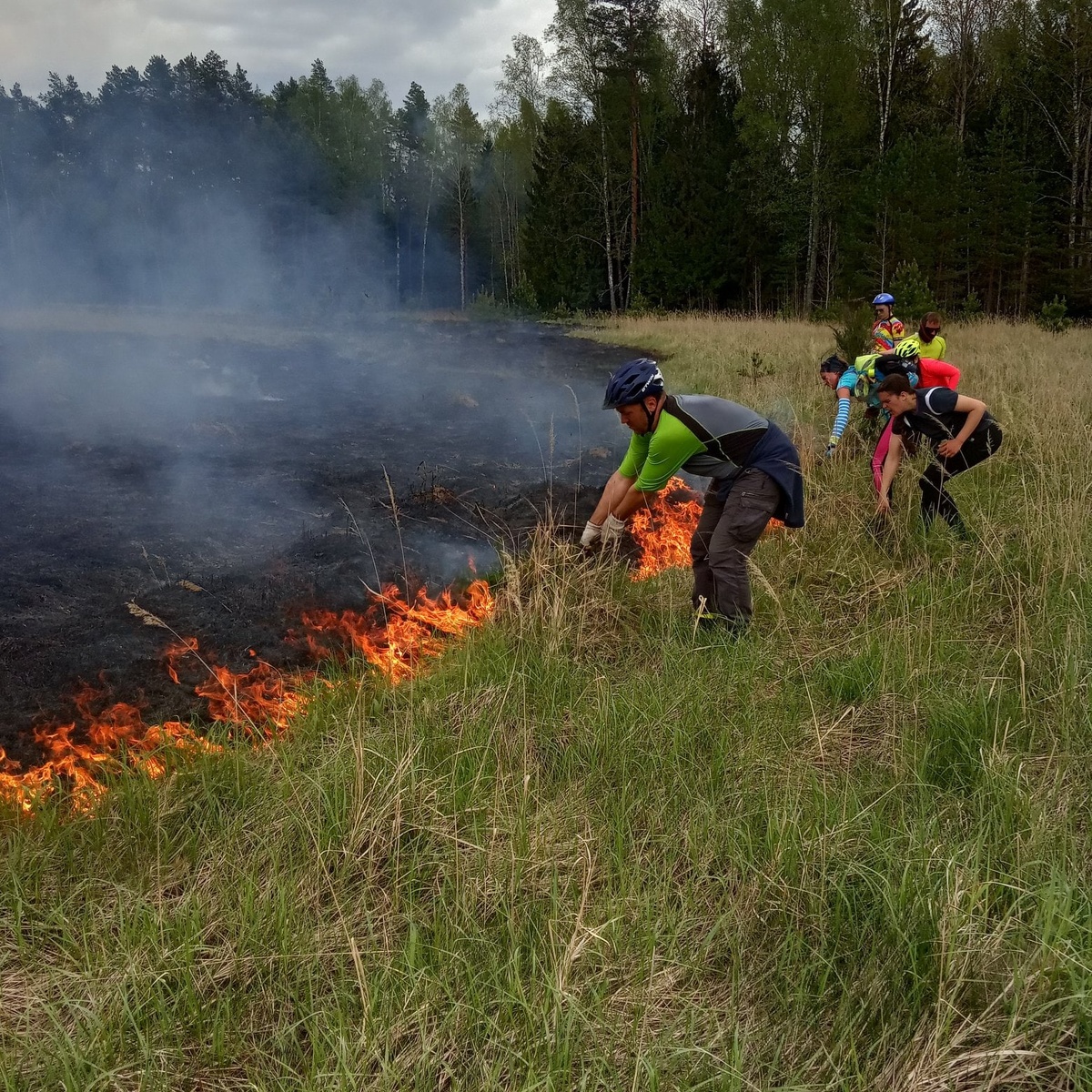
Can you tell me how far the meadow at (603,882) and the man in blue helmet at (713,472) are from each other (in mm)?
453

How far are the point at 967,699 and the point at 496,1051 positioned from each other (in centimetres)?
212

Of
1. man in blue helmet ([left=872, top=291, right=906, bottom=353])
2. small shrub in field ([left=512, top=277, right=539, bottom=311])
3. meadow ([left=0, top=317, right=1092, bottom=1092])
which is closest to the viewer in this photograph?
meadow ([left=0, top=317, right=1092, bottom=1092])

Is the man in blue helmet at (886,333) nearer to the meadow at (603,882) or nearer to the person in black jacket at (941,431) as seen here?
the person in black jacket at (941,431)

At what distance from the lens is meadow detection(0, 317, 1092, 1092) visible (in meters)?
1.75

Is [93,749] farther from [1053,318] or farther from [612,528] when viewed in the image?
[1053,318]

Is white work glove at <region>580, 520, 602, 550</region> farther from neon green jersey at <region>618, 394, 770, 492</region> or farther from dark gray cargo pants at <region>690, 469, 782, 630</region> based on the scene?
dark gray cargo pants at <region>690, 469, 782, 630</region>

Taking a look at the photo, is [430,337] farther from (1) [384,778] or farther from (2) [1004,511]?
(1) [384,778]

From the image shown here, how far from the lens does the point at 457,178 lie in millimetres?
36125

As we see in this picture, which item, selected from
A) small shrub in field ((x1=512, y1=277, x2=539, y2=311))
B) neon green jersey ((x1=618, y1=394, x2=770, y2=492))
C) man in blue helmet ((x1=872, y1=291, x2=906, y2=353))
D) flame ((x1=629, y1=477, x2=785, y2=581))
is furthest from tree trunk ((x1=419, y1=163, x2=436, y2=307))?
neon green jersey ((x1=618, y1=394, x2=770, y2=492))

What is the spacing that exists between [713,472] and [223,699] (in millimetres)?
2787

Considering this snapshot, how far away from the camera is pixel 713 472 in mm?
4379

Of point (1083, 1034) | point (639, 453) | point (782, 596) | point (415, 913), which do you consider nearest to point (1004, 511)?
point (782, 596)

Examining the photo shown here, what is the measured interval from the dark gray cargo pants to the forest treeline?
17.5 meters

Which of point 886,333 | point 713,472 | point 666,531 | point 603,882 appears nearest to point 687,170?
point 886,333
